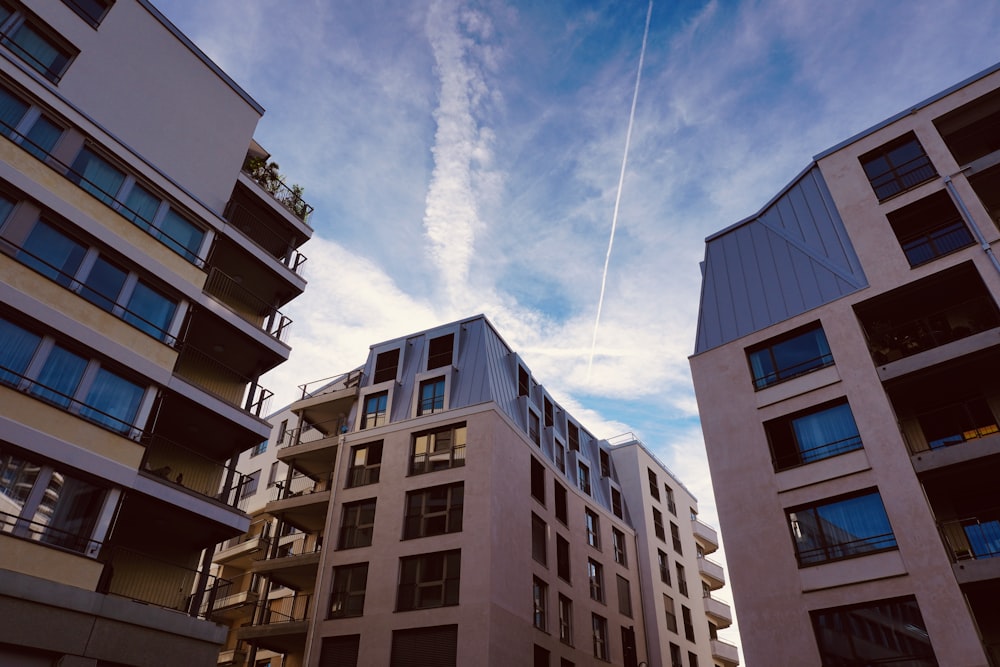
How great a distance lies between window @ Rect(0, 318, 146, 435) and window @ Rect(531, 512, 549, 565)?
64.3 feet

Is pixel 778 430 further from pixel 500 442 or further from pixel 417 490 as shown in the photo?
pixel 417 490

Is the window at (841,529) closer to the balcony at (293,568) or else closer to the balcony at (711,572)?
the balcony at (293,568)

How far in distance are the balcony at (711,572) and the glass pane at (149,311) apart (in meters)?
43.0

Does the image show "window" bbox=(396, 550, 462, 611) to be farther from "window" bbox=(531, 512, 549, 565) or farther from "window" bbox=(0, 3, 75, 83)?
"window" bbox=(0, 3, 75, 83)

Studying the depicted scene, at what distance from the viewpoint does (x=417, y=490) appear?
30844mm

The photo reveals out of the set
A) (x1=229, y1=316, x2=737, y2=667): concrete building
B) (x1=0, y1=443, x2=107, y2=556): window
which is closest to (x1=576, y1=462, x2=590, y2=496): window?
(x1=229, y1=316, x2=737, y2=667): concrete building

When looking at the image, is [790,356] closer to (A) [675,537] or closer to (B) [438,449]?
(B) [438,449]

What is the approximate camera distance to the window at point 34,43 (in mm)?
18625

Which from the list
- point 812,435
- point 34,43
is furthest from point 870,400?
point 34,43

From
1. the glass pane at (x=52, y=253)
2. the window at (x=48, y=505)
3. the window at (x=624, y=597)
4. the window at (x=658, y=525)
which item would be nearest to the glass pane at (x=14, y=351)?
the glass pane at (x=52, y=253)

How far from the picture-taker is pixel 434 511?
30.0 metres

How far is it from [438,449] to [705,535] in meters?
30.9

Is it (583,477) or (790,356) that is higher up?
(583,477)

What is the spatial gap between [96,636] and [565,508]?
25.1 metres
